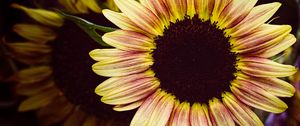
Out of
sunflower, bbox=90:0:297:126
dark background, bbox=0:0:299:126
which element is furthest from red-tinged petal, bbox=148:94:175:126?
dark background, bbox=0:0:299:126

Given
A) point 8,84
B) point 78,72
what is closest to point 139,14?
point 78,72

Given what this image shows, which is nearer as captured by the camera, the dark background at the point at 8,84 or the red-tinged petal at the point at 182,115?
the red-tinged petal at the point at 182,115

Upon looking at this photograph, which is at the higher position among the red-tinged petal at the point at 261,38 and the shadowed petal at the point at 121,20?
the shadowed petal at the point at 121,20

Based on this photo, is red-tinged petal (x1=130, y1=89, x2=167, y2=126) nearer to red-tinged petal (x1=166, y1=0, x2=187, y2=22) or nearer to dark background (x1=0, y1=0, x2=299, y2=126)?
red-tinged petal (x1=166, y1=0, x2=187, y2=22)

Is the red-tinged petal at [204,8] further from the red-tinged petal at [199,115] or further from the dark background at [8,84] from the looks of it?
the dark background at [8,84]

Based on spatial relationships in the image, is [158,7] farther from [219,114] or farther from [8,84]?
[8,84]

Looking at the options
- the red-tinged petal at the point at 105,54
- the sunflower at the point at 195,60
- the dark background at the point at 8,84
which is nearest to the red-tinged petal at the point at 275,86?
the sunflower at the point at 195,60
